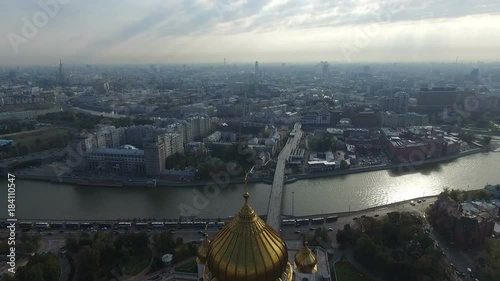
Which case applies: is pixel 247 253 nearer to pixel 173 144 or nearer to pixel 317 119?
pixel 173 144

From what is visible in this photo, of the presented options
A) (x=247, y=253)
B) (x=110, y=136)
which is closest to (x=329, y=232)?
(x=247, y=253)

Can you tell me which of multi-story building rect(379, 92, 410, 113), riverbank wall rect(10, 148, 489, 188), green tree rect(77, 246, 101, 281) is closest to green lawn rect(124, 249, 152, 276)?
green tree rect(77, 246, 101, 281)

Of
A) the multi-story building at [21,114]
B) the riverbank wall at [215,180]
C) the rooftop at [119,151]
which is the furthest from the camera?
the multi-story building at [21,114]

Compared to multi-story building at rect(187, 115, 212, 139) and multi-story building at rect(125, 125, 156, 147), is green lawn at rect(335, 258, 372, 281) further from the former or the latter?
multi-story building at rect(125, 125, 156, 147)

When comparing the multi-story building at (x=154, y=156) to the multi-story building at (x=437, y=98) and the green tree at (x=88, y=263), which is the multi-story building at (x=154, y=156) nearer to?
the green tree at (x=88, y=263)

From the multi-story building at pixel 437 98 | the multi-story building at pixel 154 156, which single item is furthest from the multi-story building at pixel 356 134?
the multi-story building at pixel 437 98
